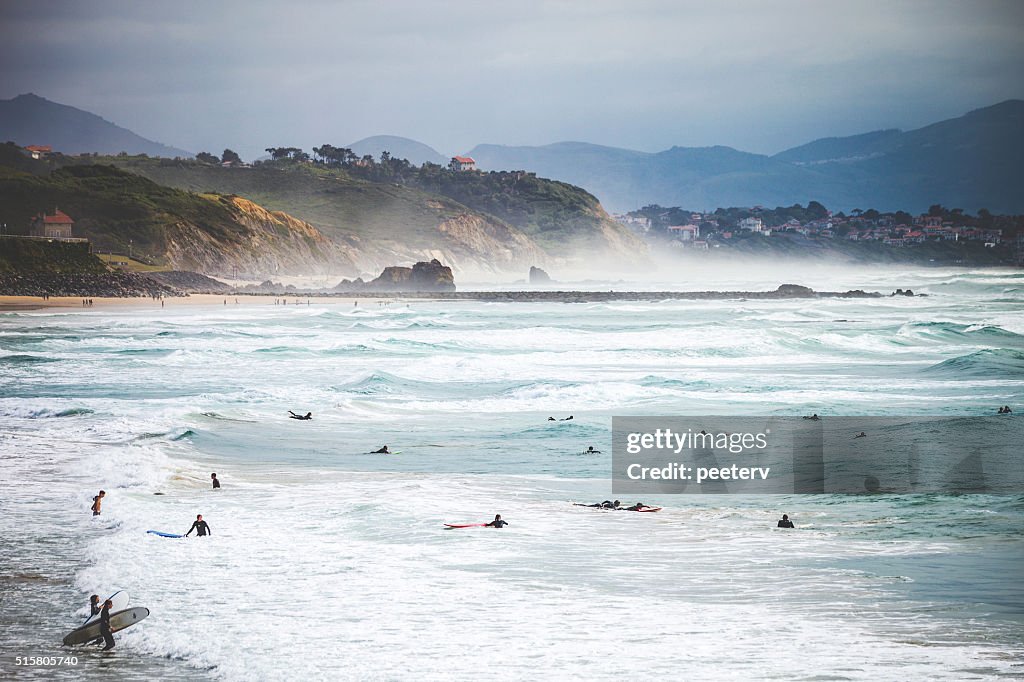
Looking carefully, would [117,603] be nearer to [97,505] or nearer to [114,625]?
[114,625]

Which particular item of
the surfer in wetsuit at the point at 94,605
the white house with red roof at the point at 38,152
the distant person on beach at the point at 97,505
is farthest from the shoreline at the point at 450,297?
the white house with red roof at the point at 38,152

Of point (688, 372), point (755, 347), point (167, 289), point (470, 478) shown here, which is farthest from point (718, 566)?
point (167, 289)

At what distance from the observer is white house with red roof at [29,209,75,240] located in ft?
288

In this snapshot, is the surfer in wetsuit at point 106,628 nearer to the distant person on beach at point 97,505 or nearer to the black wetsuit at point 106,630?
the black wetsuit at point 106,630

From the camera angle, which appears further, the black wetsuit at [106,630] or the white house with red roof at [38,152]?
the white house with red roof at [38,152]

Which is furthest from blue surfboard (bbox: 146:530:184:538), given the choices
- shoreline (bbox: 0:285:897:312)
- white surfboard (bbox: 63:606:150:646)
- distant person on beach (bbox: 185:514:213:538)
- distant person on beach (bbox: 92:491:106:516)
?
shoreline (bbox: 0:285:897:312)

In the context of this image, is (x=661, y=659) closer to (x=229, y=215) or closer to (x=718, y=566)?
(x=718, y=566)

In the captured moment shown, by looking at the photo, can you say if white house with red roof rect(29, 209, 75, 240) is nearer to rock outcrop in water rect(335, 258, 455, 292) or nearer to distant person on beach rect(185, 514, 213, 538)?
rock outcrop in water rect(335, 258, 455, 292)

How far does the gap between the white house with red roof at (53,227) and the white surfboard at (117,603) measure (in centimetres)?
8485

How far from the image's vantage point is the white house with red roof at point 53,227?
8769cm

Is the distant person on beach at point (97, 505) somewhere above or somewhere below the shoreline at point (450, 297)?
below

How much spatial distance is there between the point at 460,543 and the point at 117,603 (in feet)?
15.4

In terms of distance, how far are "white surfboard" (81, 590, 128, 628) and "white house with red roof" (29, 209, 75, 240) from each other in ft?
278

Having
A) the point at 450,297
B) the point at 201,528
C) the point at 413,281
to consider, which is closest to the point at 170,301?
the point at 450,297
